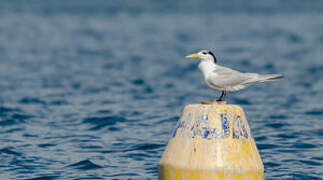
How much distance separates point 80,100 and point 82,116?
8.87ft

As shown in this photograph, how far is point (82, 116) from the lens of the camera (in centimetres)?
1708

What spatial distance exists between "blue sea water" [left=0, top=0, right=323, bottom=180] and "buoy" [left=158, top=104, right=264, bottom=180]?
2.83 metres

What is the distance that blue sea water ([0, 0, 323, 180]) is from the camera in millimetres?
12320

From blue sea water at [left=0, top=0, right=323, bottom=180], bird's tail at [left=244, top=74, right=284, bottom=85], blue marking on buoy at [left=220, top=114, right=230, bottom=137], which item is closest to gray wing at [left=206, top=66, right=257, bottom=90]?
bird's tail at [left=244, top=74, right=284, bottom=85]

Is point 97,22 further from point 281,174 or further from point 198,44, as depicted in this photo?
point 281,174

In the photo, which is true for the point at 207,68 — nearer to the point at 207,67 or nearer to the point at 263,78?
the point at 207,67

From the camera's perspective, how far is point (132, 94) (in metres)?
21.0

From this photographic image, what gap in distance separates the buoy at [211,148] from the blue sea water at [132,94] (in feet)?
9.30

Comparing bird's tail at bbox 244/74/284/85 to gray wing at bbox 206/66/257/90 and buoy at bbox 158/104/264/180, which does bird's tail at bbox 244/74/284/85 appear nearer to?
gray wing at bbox 206/66/257/90

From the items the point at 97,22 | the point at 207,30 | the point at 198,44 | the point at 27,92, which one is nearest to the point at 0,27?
the point at 97,22

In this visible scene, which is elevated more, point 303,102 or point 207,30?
point 207,30

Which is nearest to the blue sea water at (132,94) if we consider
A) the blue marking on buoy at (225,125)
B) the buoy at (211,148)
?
the buoy at (211,148)

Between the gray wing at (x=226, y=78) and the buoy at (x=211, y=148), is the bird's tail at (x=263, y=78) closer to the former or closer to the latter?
the gray wing at (x=226, y=78)

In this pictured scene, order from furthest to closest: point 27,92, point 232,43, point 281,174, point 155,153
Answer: point 232,43 → point 27,92 → point 155,153 → point 281,174
